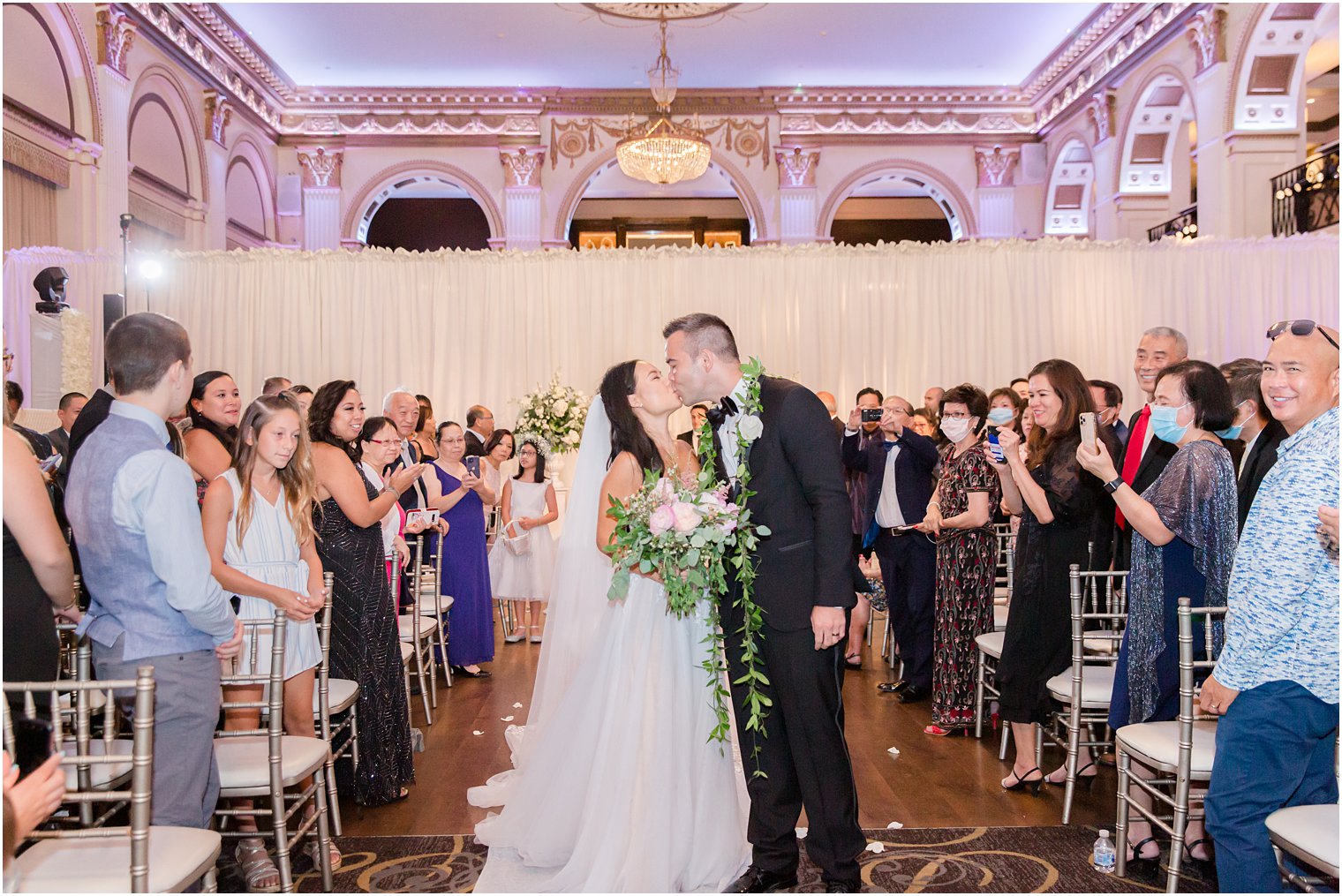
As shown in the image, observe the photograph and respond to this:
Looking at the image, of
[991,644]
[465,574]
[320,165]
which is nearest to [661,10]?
[320,165]

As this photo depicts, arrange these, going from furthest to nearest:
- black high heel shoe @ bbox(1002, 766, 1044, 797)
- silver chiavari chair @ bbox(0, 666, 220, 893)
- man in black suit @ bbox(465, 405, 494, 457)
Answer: man in black suit @ bbox(465, 405, 494, 457) → black high heel shoe @ bbox(1002, 766, 1044, 797) → silver chiavari chair @ bbox(0, 666, 220, 893)

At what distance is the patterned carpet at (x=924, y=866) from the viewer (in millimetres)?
3275

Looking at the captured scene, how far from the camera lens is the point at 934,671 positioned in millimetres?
5223

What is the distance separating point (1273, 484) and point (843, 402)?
834 centimetres

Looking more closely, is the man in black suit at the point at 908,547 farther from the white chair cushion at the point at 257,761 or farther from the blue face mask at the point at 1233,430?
the white chair cushion at the point at 257,761

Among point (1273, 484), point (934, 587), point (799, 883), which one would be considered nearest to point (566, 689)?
point (799, 883)

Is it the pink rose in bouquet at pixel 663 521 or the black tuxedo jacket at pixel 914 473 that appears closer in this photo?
the pink rose in bouquet at pixel 663 521

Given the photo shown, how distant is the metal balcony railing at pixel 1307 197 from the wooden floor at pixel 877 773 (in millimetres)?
8313

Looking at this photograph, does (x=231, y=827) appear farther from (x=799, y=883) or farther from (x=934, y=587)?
(x=934, y=587)

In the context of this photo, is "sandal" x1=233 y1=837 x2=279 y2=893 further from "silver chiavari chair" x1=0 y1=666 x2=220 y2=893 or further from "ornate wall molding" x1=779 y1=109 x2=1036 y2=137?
"ornate wall molding" x1=779 y1=109 x2=1036 y2=137

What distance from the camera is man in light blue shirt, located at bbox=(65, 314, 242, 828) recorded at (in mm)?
2506

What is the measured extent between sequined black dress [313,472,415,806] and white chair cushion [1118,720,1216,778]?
2746 mm

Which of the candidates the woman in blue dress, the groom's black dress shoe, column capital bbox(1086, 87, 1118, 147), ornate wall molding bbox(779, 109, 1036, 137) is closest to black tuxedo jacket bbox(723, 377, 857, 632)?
the groom's black dress shoe

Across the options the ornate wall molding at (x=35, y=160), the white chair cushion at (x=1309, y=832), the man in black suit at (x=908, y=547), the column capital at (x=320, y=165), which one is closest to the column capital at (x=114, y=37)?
the ornate wall molding at (x=35, y=160)
